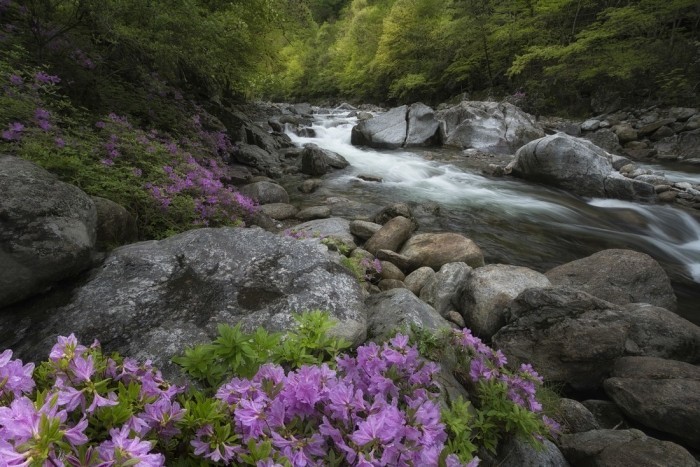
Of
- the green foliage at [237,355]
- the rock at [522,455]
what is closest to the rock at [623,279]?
the rock at [522,455]

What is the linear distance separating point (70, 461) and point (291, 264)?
2305 millimetres

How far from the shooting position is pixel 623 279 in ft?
19.1

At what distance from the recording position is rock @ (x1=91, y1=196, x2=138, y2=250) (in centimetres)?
355

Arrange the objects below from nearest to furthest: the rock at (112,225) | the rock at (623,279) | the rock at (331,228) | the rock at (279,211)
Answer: the rock at (112,225), the rock at (623,279), the rock at (331,228), the rock at (279,211)

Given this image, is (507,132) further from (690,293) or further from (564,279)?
(564,279)

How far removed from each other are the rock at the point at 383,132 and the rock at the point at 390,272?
13629 mm

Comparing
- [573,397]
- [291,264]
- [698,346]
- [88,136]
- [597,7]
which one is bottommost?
[573,397]

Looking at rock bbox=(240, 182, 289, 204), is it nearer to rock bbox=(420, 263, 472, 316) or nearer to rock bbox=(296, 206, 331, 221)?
rock bbox=(296, 206, 331, 221)

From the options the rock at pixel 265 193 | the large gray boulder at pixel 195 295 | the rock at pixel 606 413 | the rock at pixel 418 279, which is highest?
the large gray boulder at pixel 195 295

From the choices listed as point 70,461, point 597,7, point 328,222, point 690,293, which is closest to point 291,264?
point 70,461

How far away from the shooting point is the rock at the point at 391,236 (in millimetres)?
7020

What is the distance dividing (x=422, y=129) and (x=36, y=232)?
1869 cm

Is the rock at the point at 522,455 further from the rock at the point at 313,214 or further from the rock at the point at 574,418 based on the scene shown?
the rock at the point at 313,214

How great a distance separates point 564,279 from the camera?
604 centimetres
